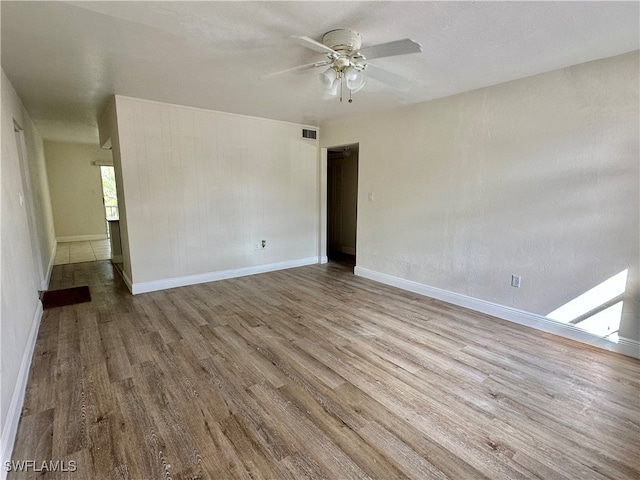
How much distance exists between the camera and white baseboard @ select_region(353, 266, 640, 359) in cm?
257

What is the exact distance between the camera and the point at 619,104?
Answer: 2.47m

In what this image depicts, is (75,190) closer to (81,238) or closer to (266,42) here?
(81,238)

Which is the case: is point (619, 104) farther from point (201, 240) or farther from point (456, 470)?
point (201, 240)

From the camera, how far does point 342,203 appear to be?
22.5 ft

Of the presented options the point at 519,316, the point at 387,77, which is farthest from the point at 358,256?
the point at 387,77

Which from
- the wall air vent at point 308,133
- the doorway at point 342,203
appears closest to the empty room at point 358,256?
the wall air vent at point 308,133

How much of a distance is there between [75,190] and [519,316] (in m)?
9.59

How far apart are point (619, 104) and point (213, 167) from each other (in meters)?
4.39

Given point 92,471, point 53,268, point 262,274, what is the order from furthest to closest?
point 53,268 < point 262,274 < point 92,471

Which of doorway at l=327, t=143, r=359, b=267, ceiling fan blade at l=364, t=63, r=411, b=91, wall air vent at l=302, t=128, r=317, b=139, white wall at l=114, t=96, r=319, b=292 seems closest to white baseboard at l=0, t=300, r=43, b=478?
white wall at l=114, t=96, r=319, b=292

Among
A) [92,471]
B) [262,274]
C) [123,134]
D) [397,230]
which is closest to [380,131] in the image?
[397,230]

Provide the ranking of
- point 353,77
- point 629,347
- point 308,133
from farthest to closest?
1. point 308,133
2. point 629,347
3. point 353,77

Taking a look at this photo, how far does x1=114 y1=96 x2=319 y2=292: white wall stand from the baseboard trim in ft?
0.06

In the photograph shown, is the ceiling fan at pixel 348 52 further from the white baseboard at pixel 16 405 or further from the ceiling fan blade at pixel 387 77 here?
the white baseboard at pixel 16 405
